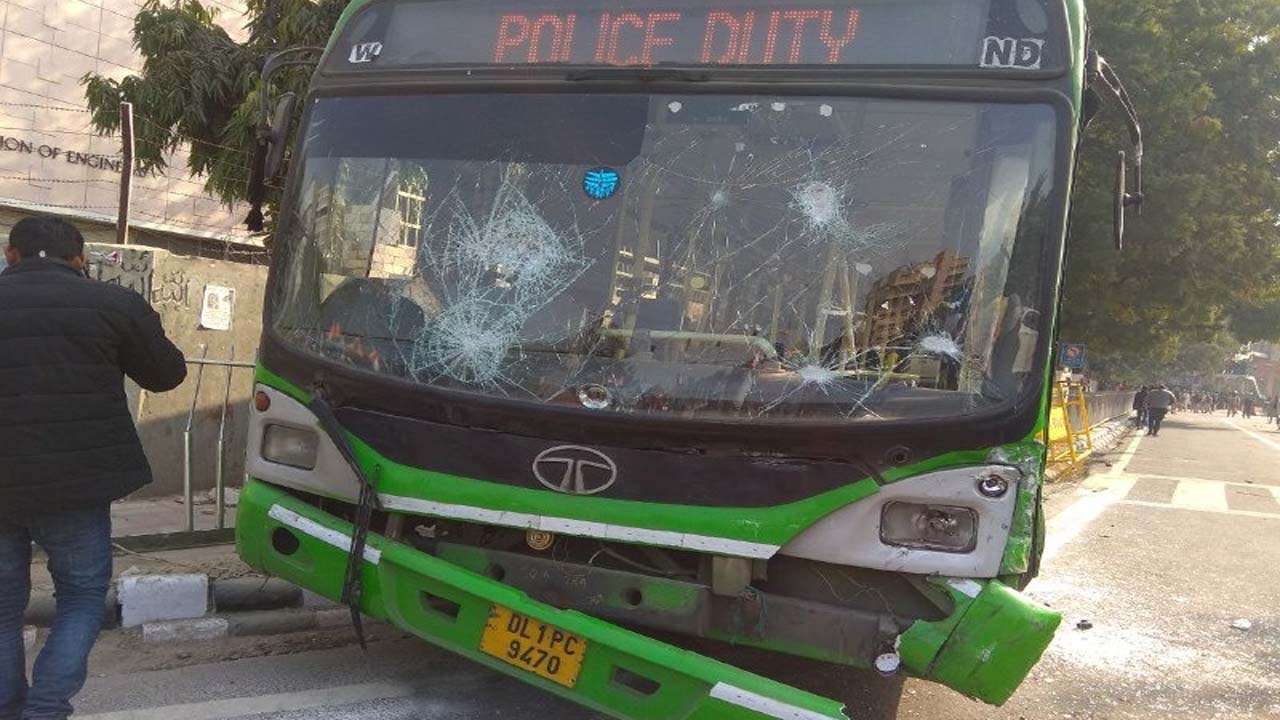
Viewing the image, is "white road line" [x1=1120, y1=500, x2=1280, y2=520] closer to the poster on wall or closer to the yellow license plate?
the poster on wall

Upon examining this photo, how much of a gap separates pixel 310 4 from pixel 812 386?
26.4 ft

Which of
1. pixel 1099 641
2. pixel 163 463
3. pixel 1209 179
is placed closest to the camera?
pixel 1099 641

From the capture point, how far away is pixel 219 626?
467 centimetres

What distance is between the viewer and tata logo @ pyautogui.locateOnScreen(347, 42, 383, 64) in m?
4.06

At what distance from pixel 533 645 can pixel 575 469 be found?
1.98 ft

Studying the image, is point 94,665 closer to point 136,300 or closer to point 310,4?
point 136,300

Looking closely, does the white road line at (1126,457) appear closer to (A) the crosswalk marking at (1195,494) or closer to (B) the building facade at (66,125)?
(A) the crosswalk marking at (1195,494)

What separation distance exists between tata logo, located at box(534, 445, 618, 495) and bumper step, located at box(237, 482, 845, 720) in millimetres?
401

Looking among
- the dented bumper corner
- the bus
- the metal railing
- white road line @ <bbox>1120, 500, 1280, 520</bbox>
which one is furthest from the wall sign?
the dented bumper corner

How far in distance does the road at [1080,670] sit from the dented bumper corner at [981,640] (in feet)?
3.57

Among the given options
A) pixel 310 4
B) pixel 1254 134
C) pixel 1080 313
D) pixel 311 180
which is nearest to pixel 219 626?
pixel 311 180

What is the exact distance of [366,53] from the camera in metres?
4.07

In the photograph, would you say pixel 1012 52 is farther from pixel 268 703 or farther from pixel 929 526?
pixel 268 703

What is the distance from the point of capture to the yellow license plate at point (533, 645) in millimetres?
3285
